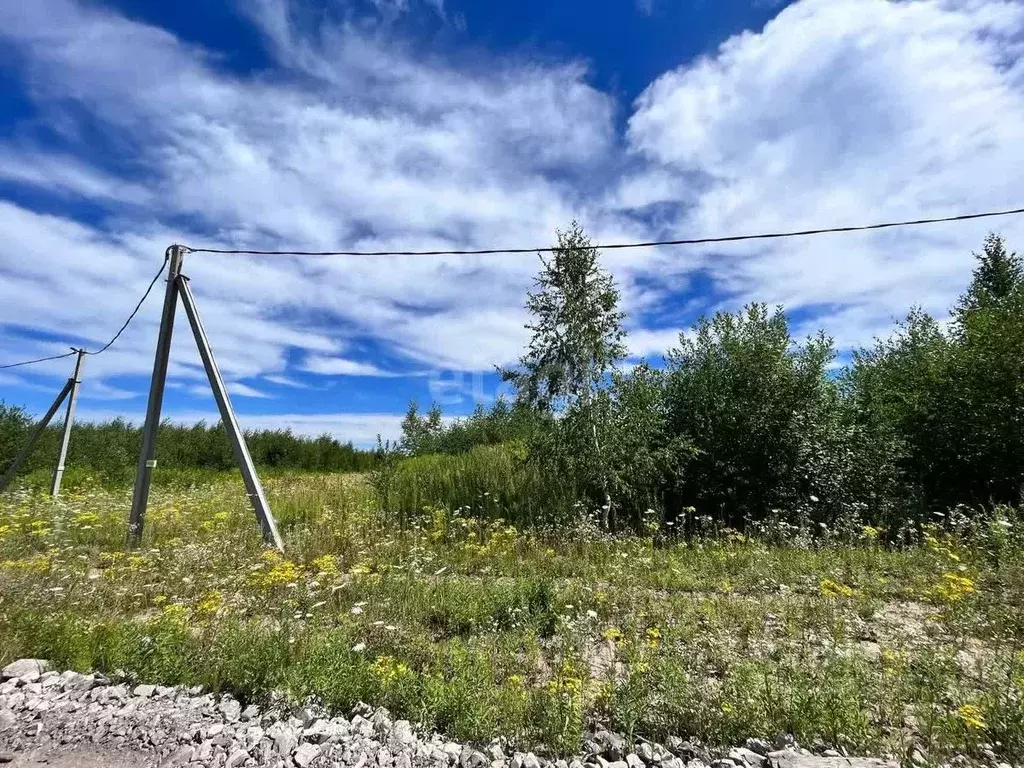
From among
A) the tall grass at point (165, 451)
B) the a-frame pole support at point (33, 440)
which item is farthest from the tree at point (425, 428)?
the a-frame pole support at point (33, 440)

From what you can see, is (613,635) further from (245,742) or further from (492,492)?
(492,492)

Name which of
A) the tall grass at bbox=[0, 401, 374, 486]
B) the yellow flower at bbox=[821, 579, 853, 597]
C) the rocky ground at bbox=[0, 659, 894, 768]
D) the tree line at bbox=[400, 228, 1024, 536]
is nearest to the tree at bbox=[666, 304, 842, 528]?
the tree line at bbox=[400, 228, 1024, 536]

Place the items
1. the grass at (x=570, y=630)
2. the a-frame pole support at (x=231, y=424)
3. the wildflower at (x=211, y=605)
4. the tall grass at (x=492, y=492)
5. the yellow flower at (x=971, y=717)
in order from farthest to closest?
the tall grass at (x=492, y=492) < the a-frame pole support at (x=231, y=424) < the wildflower at (x=211, y=605) < the grass at (x=570, y=630) < the yellow flower at (x=971, y=717)

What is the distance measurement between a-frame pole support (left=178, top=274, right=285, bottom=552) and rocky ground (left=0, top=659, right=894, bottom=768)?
3.51 metres

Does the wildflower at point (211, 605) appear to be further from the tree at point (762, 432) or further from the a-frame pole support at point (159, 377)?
the tree at point (762, 432)

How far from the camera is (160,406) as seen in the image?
284 inches

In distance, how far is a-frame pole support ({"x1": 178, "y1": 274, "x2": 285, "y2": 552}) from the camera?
6.80 meters

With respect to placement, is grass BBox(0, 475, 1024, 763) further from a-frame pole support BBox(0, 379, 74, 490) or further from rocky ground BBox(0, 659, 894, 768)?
a-frame pole support BBox(0, 379, 74, 490)

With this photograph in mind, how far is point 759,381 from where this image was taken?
10.2m

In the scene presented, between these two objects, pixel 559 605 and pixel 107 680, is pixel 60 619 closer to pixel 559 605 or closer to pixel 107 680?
pixel 107 680

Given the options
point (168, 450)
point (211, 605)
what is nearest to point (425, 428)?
point (168, 450)

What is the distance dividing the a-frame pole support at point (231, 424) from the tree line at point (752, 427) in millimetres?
4390

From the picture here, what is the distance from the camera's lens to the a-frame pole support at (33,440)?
9469mm

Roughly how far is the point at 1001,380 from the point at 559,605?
35.4 feet
